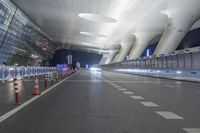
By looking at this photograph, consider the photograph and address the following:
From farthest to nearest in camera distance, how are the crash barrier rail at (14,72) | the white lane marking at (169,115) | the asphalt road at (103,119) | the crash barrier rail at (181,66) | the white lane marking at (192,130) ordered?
1. the crash barrier rail at (181,66)
2. the crash barrier rail at (14,72)
3. the white lane marking at (169,115)
4. the asphalt road at (103,119)
5. the white lane marking at (192,130)

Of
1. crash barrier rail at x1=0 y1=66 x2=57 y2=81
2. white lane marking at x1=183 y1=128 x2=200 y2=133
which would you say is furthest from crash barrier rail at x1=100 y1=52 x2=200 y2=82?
white lane marking at x1=183 y1=128 x2=200 y2=133

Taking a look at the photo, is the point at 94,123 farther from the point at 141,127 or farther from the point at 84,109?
the point at 84,109

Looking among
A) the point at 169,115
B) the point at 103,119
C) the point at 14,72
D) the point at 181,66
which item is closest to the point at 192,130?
the point at 169,115

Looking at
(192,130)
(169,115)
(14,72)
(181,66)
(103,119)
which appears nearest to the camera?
(192,130)

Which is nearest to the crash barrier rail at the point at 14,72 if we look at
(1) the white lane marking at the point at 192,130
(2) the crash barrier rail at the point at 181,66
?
(2) the crash barrier rail at the point at 181,66

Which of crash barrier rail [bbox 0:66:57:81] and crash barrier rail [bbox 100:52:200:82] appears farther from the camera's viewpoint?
crash barrier rail [bbox 100:52:200:82]

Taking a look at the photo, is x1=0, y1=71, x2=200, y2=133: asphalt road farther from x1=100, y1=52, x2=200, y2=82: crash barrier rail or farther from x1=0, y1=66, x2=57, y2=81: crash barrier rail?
x1=100, y1=52, x2=200, y2=82: crash barrier rail

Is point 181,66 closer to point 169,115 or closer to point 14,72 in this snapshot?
point 14,72

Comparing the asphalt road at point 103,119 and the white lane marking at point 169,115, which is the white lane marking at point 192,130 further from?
the white lane marking at point 169,115

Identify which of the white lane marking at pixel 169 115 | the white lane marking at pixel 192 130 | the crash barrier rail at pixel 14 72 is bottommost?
the white lane marking at pixel 192 130

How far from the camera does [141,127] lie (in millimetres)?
7734

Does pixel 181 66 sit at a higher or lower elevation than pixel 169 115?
higher

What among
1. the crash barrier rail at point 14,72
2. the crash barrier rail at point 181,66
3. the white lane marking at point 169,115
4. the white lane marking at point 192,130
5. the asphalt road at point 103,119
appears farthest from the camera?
the crash barrier rail at point 181,66

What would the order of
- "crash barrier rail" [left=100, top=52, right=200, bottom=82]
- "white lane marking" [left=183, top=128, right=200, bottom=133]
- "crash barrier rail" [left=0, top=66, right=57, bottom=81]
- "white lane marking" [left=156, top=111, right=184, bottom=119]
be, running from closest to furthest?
"white lane marking" [left=183, top=128, right=200, bottom=133]
"white lane marking" [left=156, top=111, right=184, bottom=119]
"crash barrier rail" [left=0, top=66, right=57, bottom=81]
"crash barrier rail" [left=100, top=52, right=200, bottom=82]
